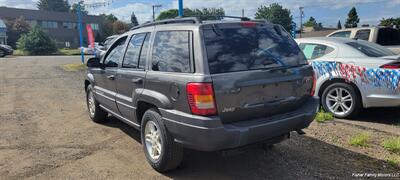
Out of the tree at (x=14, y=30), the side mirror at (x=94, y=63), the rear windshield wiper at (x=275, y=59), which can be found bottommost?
the side mirror at (x=94, y=63)

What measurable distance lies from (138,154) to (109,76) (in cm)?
134

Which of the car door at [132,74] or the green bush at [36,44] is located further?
the green bush at [36,44]

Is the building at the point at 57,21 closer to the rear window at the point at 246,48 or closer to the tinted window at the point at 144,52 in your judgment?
the tinted window at the point at 144,52

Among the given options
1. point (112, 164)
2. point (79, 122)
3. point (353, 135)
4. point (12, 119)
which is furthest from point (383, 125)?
point (12, 119)

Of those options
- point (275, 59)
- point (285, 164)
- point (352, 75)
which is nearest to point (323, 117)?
point (352, 75)

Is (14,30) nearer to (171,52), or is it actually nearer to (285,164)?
(171,52)

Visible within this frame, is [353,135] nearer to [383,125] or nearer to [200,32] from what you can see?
[383,125]

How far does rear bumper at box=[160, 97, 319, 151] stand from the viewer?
3561mm

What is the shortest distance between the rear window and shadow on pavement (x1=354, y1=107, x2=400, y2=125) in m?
3.13

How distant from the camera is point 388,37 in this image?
10.2 m

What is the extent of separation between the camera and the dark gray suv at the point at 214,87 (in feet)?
11.9

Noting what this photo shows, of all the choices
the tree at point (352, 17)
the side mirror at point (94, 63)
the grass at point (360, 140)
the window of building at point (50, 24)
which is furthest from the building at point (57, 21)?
the grass at point (360, 140)

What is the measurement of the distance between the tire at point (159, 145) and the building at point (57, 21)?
6778cm

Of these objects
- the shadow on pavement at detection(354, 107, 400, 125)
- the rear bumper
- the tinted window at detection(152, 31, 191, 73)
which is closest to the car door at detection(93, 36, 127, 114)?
the tinted window at detection(152, 31, 191, 73)
